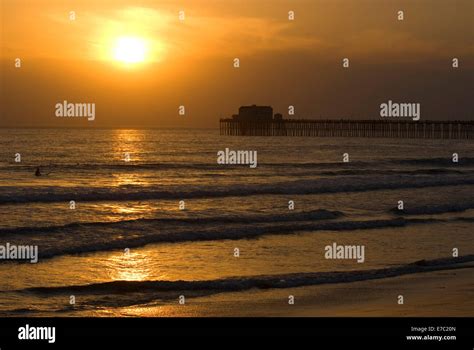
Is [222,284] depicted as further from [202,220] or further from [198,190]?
[198,190]

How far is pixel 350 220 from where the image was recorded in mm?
20609

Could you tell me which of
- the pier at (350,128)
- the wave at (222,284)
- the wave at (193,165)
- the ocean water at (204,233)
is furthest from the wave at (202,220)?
the pier at (350,128)

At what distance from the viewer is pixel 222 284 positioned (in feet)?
38.7

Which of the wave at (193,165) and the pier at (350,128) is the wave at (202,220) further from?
the pier at (350,128)

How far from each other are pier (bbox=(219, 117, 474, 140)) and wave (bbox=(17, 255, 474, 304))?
7417cm

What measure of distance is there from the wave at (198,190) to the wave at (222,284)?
13.2 metres

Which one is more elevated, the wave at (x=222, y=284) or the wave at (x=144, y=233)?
the wave at (x=144, y=233)

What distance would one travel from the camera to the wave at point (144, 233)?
1560 cm

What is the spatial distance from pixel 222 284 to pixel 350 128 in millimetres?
85563

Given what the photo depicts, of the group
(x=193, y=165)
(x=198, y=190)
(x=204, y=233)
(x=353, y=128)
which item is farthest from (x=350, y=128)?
(x=204, y=233)

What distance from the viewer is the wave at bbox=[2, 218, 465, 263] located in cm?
1560

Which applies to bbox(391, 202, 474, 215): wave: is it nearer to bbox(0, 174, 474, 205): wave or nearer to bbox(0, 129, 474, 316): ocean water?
bbox(0, 129, 474, 316): ocean water

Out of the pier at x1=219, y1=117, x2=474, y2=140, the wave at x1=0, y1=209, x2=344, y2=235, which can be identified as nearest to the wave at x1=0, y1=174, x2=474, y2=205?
the wave at x1=0, y1=209, x2=344, y2=235
